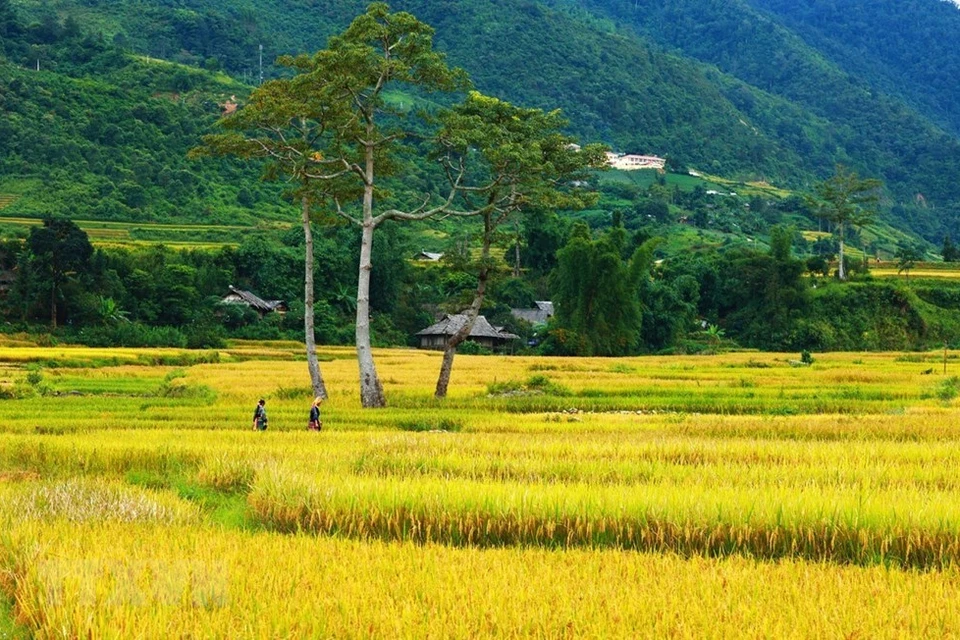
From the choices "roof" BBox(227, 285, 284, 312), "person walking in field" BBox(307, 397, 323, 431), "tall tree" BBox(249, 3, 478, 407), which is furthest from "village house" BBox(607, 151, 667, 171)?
"person walking in field" BBox(307, 397, 323, 431)

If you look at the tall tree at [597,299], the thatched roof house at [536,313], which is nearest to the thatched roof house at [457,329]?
the thatched roof house at [536,313]

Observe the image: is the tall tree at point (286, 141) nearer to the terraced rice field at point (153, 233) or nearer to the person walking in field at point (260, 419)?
the person walking in field at point (260, 419)

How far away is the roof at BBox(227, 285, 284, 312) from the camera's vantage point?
62.7 metres

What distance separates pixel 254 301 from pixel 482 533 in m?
56.7

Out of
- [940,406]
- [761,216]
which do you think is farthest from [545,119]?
[761,216]

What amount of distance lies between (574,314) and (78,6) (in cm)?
14722

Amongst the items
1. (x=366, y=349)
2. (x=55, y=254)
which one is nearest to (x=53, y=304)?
(x=55, y=254)

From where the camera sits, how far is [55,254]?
2014 inches

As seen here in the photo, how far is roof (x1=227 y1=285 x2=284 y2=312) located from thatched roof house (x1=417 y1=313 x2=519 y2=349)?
10082 millimetres

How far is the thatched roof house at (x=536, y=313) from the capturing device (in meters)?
71.2

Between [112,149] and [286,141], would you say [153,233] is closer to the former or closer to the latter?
[112,149]

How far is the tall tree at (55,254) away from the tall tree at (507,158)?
107 ft

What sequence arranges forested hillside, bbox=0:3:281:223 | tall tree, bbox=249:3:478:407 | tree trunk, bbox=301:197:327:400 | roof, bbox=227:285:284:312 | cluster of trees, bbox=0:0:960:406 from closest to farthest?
1. tall tree, bbox=249:3:478:407
2. tree trunk, bbox=301:197:327:400
3. cluster of trees, bbox=0:0:960:406
4. roof, bbox=227:285:284:312
5. forested hillside, bbox=0:3:281:223

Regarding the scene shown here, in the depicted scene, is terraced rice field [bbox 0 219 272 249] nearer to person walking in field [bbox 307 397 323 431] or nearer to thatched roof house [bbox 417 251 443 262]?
thatched roof house [bbox 417 251 443 262]
